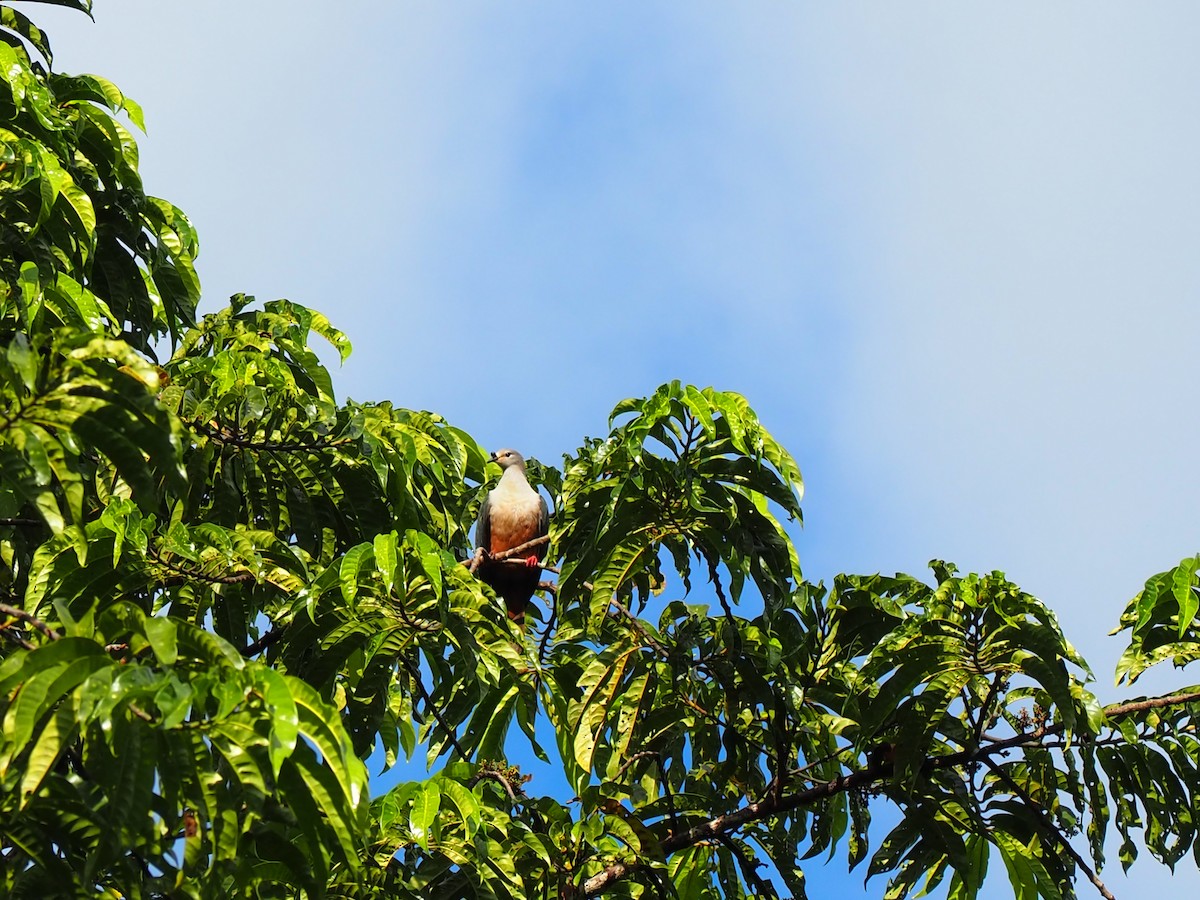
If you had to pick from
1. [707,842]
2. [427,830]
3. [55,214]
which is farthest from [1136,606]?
[55,214]

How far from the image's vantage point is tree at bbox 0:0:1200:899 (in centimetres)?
321

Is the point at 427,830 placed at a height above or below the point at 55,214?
below

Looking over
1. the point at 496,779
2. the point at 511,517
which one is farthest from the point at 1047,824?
the point at 511,517

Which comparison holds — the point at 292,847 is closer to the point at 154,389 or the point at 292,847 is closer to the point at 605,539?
the point at 154,389

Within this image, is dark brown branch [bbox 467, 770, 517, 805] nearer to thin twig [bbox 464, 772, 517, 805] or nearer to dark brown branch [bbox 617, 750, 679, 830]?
thin twig [bbox 464, 772, 517, 805]

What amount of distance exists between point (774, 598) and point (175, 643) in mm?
1962

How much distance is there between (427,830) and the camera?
134 inches

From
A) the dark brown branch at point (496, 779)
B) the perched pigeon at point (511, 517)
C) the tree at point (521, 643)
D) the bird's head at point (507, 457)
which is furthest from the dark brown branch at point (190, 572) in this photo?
the bird's head at point (507, 457)

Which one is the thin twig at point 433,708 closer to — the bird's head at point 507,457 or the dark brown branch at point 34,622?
the dark brown branch at point 34,622

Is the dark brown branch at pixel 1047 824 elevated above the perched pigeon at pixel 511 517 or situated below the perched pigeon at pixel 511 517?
below

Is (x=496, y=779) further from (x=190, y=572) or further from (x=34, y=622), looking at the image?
(x=34, y=622)

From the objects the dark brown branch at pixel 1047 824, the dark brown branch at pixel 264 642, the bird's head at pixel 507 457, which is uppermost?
the bird's head at pixel 507 457

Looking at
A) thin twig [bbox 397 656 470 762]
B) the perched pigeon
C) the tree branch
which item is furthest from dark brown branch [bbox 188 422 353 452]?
the perched pigeon

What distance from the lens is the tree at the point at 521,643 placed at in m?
3.21
